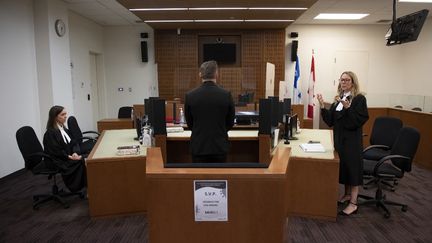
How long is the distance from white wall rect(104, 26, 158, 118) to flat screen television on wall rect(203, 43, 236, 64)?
56.9 inches

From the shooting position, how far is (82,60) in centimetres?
717

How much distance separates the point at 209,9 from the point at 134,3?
1298 millimetres

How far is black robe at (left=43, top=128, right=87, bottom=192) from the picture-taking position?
3.62 meters

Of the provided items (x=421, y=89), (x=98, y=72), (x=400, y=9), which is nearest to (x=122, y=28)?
(x=98, y=72)

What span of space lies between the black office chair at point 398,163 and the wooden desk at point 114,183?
238cm

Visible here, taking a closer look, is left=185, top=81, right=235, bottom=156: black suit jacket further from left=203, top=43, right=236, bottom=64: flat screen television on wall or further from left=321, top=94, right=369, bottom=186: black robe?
left=203, top=43, right=236, bottom=64: flat screen television on wall

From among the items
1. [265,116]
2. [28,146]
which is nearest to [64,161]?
[28,146]

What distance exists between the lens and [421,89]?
7727 millimetres

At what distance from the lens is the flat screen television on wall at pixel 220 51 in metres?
8.07

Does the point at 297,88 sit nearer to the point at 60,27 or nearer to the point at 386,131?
the point at 386,131

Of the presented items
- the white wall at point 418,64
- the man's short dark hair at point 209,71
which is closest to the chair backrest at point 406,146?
the man's short dark hair at point 209,71

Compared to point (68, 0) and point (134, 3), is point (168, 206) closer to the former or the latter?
point (134, 3)

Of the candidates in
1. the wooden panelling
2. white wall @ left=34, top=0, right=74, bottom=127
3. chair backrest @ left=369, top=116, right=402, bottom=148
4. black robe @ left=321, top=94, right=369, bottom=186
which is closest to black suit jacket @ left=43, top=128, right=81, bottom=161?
white wall @ left=34, top=0, right=74, bottom=127

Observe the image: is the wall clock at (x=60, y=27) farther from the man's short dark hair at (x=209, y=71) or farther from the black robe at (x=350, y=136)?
the black robe at (x=350, y=136)
